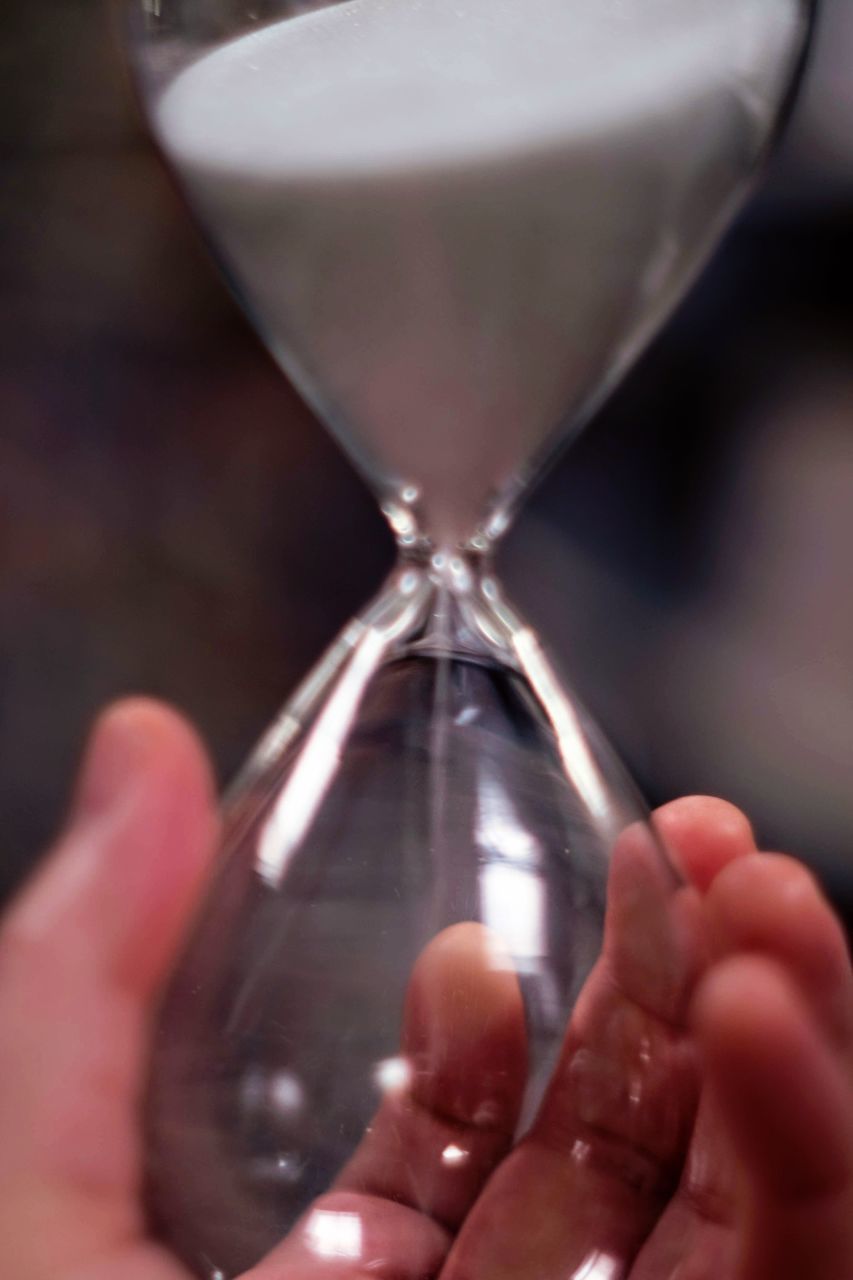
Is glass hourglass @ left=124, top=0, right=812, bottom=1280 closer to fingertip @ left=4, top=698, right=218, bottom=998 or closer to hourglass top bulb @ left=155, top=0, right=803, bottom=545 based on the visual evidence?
hourglass top bulb @ left=155, top=0, right=803, bottom=545

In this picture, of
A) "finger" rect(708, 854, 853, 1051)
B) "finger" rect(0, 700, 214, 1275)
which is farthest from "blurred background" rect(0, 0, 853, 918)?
"finger" rect(708, 854, 853, 1051)

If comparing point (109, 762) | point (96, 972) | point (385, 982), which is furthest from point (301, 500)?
point (385, 982)

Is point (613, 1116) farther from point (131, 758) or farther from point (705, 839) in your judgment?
point (131, 758)

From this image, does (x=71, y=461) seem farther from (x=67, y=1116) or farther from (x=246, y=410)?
(x=67, y=1116)

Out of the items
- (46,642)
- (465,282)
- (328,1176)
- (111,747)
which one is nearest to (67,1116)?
(328,1176)

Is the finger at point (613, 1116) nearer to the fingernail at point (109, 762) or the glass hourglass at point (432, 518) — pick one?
the glass hourglass at point (432, 518)

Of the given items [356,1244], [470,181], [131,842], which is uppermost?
[470,181]

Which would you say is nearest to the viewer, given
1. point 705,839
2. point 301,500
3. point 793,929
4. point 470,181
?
point 470,181
